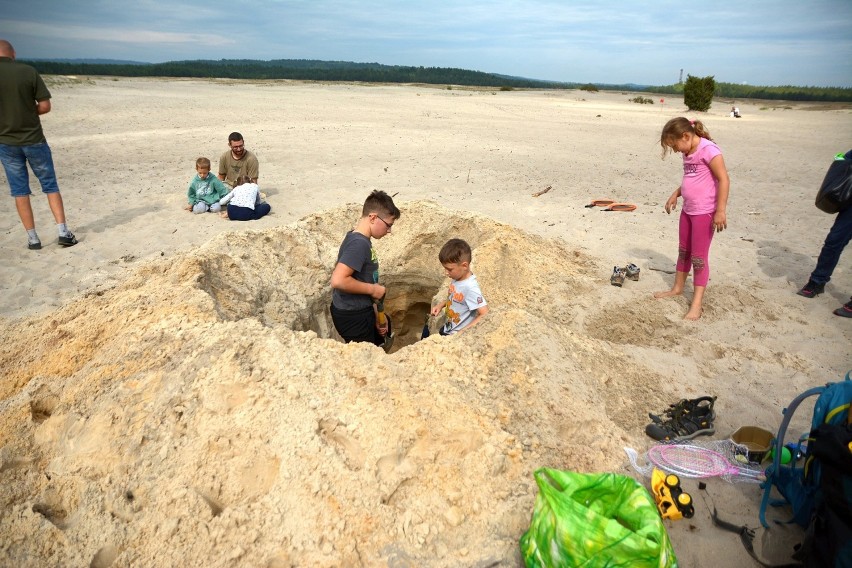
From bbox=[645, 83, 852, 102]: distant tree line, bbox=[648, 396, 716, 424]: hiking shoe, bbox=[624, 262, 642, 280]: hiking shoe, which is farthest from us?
bbox=[645, 83, 852, 102]: distant tree line

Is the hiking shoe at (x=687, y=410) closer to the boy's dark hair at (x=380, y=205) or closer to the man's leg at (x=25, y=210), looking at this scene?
the boy's dark hair at (x=380, y=205)

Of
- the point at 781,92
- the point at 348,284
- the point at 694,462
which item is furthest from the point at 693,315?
the point at 781,92

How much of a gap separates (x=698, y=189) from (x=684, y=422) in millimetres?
2434

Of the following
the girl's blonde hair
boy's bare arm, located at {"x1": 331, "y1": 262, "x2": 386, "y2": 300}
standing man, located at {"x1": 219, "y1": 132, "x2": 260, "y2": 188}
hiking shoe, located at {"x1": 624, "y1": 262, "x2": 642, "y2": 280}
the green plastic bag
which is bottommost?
hiking shoe, located at {"x1": 624, "y1": 262, "x2": 642, "y2": 280}

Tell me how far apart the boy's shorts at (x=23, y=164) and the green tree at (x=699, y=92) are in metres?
33.5

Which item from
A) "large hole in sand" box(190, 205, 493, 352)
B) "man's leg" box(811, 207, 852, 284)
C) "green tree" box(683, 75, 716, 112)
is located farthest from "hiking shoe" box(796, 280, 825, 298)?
"green tree" box(683, 75, 716, 112)

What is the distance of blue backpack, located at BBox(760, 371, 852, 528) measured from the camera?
2223mm

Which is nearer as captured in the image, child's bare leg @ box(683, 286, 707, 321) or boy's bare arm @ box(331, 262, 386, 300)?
boy's bare arm @ box(331, 262, 386, 300)

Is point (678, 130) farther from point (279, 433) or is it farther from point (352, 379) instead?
point (279, 433)

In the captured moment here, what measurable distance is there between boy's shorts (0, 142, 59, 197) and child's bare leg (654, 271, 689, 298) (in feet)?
25.0

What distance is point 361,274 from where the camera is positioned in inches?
152

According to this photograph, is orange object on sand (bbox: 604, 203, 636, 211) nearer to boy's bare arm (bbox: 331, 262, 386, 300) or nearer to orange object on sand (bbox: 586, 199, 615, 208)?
orange object on sand (bbox: 586, 199, 615, 208)

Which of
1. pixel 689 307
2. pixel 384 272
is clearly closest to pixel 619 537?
pixel 689 307

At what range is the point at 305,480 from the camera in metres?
2.39
